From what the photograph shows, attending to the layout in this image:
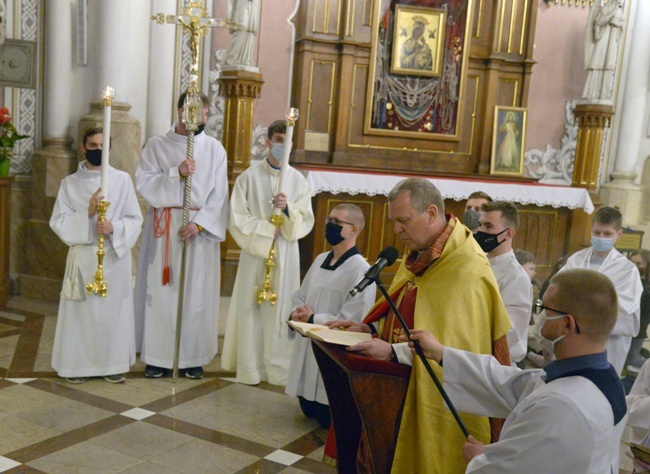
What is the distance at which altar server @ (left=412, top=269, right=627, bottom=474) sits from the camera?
2059mm

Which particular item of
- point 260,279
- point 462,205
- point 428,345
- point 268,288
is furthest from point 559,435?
point 462,205

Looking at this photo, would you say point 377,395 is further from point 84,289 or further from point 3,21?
point 3,21

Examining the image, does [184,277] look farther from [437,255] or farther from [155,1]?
[155,1]

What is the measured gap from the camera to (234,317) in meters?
5.71

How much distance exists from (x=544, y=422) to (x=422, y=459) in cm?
85

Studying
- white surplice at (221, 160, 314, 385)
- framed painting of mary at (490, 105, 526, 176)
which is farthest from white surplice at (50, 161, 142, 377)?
framed painting of mary at (490, 105, 526, 176)

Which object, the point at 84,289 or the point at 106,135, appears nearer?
the point at 106,135

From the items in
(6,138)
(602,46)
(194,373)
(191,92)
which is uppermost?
(602,46)

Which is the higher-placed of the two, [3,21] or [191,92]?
[3,21]

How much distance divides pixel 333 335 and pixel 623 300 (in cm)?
269

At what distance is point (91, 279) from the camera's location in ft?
17.4

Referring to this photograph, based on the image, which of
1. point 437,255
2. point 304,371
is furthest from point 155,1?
point 437,255

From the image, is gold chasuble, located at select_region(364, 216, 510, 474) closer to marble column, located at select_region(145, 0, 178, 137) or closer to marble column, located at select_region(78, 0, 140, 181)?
marble column, located at select_region(78, 0, 140, 181)

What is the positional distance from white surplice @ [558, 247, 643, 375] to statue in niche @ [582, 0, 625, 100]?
610 centimetres
